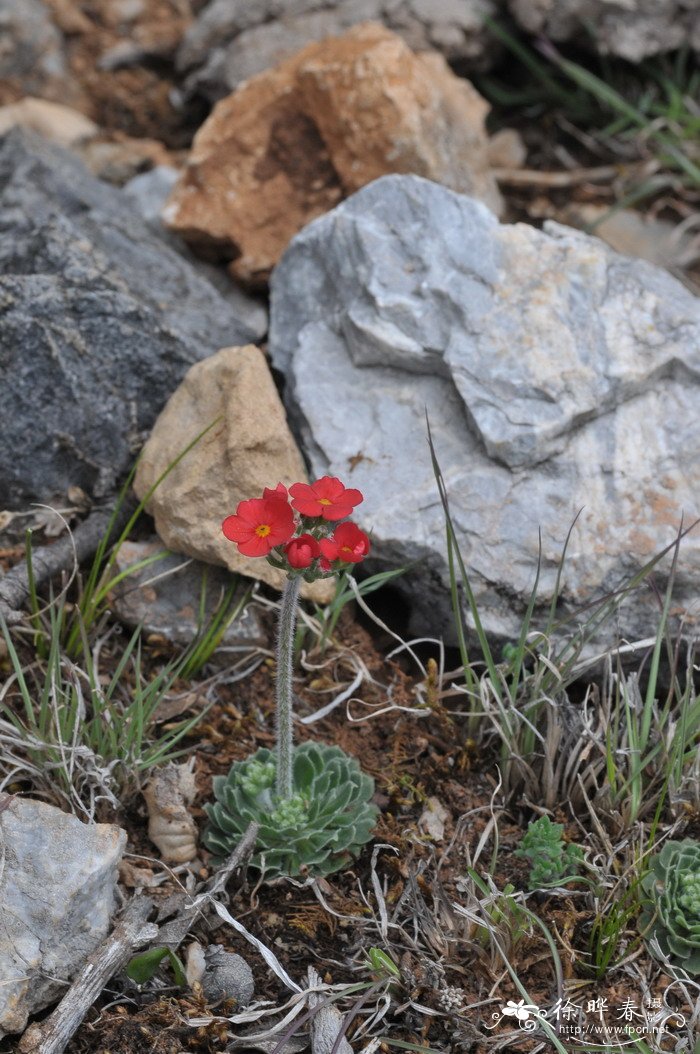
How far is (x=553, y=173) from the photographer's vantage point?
529 centimetres

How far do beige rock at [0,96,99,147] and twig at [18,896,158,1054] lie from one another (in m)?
3.56

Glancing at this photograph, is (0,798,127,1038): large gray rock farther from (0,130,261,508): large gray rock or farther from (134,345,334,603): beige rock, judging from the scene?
(0,130,261,508): large gray rock

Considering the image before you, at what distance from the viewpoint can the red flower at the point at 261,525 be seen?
8.11 ft

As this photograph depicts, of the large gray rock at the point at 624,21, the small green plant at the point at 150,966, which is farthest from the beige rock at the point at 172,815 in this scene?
the large gray rock at the point at 624,21

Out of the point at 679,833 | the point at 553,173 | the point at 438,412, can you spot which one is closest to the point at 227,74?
the point at 553,173

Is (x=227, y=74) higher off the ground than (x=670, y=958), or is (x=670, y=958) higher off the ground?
(x=227, y=74)

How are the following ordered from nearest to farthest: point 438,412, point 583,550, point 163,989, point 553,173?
point 163,989, point 583,550, point 438,412, point 553,173

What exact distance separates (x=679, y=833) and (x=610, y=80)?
3.74 metres

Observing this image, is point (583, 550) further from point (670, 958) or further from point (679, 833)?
point (670, 958)

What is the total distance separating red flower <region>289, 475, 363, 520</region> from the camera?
247cm

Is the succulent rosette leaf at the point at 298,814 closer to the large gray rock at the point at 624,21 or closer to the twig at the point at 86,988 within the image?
the twig at the point at 86,988

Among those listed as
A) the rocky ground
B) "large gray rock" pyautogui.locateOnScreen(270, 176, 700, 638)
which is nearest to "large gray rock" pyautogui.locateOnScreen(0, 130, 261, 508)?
the rocky ground

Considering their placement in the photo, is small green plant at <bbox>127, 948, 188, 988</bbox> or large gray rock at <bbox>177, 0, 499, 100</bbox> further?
large gray rock at <bbox>177, 0, 499, 100</bbox>

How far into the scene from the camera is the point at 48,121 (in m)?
4.98
